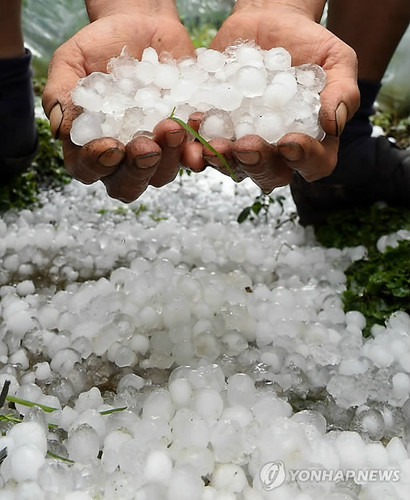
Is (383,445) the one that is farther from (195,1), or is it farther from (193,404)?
(195,1)

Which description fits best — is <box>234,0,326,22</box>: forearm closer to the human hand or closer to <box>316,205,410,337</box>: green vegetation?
the human hand

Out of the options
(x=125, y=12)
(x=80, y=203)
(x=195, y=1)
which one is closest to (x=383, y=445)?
(x=125, y=12)

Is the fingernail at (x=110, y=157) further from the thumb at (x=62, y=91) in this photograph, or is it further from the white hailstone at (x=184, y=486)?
the white hailstone at (x=184, y=486)

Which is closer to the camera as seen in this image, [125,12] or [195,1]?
[125,12]

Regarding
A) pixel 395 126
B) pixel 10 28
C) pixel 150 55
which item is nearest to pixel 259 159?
pixel 150 55

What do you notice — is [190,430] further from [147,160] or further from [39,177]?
[39,177]
